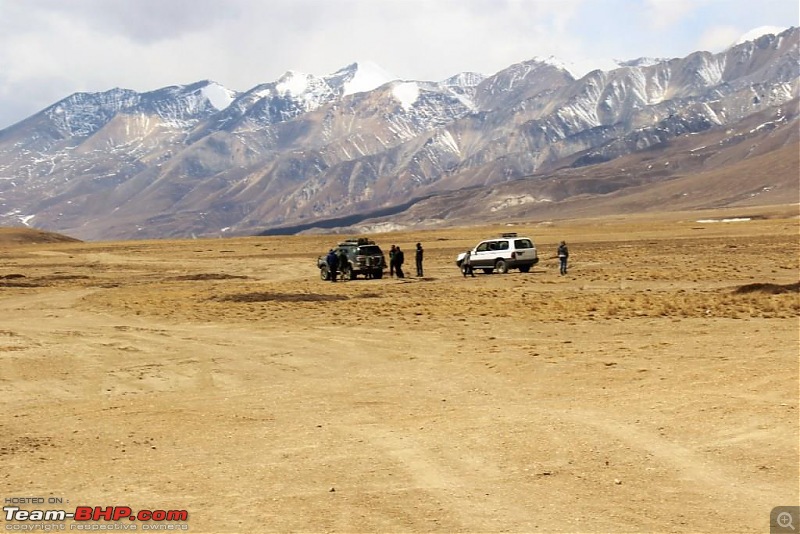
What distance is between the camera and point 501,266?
173ft

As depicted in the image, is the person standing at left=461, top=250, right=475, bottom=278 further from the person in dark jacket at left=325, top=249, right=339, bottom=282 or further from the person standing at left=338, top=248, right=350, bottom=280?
the person in dark jacket at left=325, top=249, right=339, bottom=282

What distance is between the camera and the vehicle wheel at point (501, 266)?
172 feet

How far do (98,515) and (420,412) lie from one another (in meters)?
7.23

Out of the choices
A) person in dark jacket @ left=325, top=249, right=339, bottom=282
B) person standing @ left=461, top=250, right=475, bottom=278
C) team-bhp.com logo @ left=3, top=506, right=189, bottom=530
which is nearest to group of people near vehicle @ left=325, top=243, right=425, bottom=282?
person in dark jacket @ left=325, top=249, right=339, bottom=282

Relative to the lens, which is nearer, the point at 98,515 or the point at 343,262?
the point at 98,515

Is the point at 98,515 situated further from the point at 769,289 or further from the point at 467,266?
the point at 467,266

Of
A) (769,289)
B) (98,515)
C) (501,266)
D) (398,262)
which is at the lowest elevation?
(98,515)

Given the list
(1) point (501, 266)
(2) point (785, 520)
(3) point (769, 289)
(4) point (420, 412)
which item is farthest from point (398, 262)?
(2) point (785, 520)

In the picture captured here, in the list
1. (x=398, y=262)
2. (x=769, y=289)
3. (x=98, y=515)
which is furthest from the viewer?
(x=398, y=262)

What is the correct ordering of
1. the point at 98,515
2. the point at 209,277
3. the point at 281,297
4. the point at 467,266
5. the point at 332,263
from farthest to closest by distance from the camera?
the point at 209,277
the point at 467,266
the point at 332,263
the point at 281,297
the point at 98,515

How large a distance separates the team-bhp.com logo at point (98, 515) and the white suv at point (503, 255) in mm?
42561

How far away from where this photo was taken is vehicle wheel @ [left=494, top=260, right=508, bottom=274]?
5244 cm

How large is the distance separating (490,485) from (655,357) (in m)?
10.9

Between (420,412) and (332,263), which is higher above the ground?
(332,263)
